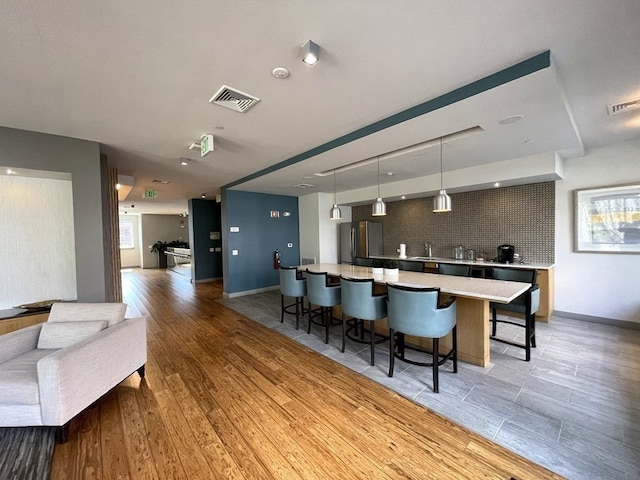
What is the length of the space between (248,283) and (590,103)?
6548mm

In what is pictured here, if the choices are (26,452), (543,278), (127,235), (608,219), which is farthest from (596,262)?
(127,235)

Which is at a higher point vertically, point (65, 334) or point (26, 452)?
point (65, 334)

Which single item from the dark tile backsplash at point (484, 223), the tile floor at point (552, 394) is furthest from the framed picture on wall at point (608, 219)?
the tile floor at point (552, 394)

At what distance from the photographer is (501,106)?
234 centimetres

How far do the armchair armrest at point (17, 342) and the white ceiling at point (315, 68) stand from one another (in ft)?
6.37

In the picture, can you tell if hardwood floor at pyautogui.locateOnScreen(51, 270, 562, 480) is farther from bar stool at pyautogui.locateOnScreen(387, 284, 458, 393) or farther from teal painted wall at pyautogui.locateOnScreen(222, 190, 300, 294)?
teal painted wall at pyautogui.locateOnScreen(222, 190, 300, 294)

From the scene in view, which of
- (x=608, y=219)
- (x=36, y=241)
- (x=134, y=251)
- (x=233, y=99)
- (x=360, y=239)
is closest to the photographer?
(x=233, y=99)

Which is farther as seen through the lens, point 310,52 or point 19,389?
point 19,389

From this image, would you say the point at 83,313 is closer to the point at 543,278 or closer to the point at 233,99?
the point at 233,99

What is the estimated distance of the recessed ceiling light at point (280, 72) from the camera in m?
1.95

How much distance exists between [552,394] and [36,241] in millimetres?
5960

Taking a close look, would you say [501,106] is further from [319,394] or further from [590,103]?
[319,394]

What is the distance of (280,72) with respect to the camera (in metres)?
1.98

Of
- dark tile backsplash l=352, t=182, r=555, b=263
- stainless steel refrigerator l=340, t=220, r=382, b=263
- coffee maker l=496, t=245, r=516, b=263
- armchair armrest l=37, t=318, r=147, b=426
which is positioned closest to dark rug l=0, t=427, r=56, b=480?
armchair armrest l=37, t=318, r=147, b=426
